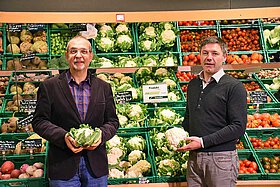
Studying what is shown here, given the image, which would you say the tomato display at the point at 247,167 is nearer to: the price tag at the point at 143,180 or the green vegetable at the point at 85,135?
the price tag at the point at 143,180

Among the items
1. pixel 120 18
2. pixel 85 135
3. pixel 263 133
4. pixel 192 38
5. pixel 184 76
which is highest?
pixel 120 18

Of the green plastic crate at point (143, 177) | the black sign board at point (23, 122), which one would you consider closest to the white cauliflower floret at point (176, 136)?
the green plastic crate at point (143, 177)

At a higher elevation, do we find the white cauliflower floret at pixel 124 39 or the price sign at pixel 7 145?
the white cauliflower floret at pixel 124 39

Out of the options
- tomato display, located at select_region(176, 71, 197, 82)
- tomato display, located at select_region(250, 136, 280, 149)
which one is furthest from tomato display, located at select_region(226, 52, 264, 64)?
tomato display, located at select_region(250, 136, 280, 149)

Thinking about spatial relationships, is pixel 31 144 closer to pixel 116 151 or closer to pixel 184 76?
pixel 116 151

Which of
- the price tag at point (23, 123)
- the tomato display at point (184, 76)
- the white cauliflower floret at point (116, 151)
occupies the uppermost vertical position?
the tomato display at point (184, 76)

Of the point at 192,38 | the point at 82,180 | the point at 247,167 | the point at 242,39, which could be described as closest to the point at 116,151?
the point at 82,180

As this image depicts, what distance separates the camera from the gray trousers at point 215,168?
2.84 meters

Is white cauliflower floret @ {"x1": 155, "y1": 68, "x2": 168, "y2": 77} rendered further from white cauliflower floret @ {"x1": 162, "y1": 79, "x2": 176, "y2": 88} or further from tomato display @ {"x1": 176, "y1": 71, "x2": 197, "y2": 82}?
tomato display @ {"x1": 176, "y1": 71, "x2": 197, "y2": 82}

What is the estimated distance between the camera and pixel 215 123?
2.87m

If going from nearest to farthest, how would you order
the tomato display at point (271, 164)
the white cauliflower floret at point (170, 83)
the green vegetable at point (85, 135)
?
the green vegetable at point (85, 135)
the tomato display at point (271, 164)
the white cauliflower floret at point (170, 83)

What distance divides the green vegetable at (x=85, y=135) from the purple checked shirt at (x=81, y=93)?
136 millimetres

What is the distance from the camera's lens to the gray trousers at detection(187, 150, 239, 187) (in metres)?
2.84

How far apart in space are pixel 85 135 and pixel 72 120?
0.20m
